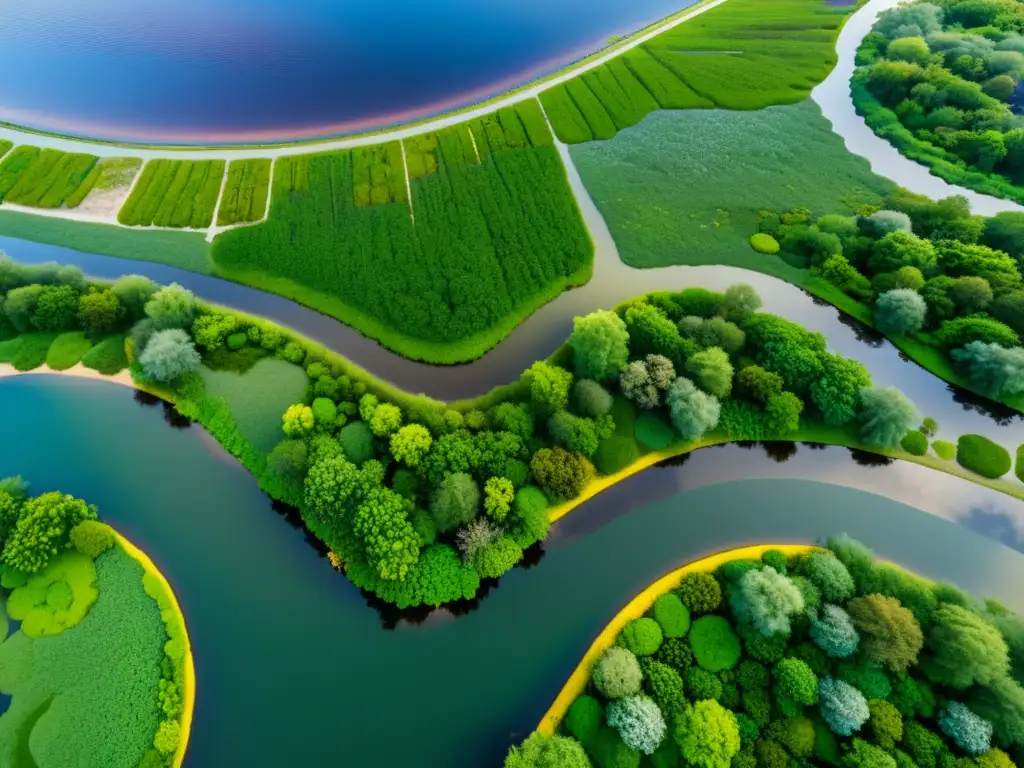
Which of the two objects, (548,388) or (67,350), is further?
(67,350)

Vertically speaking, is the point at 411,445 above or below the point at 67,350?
below

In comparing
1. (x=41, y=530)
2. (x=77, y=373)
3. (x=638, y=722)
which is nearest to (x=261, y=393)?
(x=41, y=530)

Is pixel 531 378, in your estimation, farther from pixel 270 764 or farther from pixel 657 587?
pixel 270 764

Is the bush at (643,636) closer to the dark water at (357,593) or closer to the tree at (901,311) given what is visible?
the dark water at (357,593)

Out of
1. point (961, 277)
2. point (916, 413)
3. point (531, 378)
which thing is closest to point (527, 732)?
point (531, 378)

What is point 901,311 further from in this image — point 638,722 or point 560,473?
point 638,722

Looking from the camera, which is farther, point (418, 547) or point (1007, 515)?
point (1007, 515)
